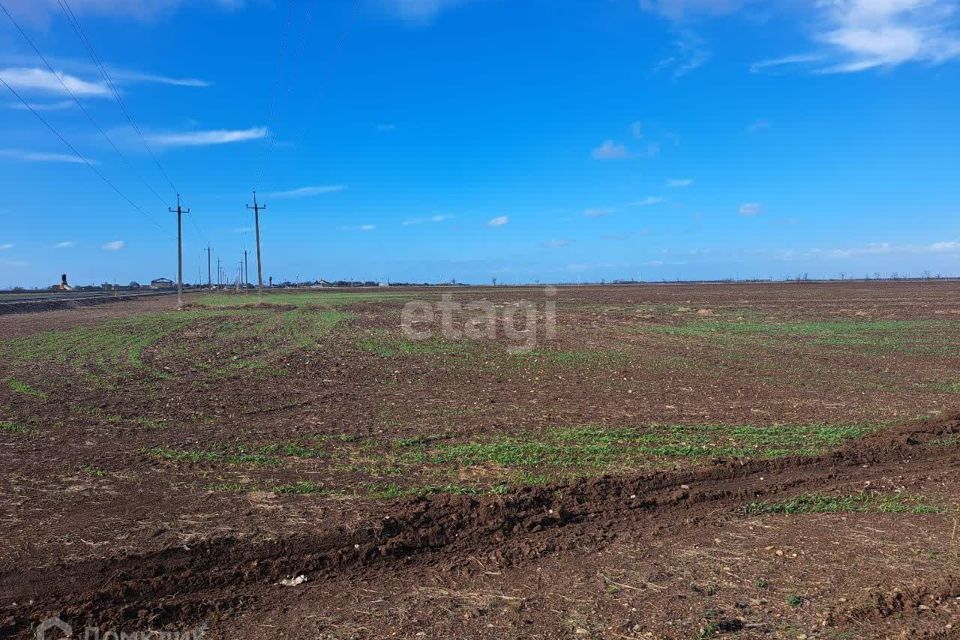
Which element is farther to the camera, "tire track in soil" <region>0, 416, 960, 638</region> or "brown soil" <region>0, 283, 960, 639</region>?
"tire track in soil" <region>0, 416, 960, 638</region>

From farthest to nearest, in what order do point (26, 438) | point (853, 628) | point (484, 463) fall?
1. point (26, 438)
2. point (484, 463)
3. point (853, 628)

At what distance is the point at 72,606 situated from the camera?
15.2 ft

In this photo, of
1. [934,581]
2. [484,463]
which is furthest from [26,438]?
[934,581]

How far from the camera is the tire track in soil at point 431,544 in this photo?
4.66 meters

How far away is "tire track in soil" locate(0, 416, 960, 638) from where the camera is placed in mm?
4664

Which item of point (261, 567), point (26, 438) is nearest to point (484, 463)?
point (261, 567)

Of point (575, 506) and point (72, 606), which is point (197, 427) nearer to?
point (72, 606)

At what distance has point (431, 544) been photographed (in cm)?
577

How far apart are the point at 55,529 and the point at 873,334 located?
2839cm

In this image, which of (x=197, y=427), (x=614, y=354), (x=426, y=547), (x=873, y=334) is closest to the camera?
(x=426, y=547)

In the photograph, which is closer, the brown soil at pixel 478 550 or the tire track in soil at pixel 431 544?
the brown soil at pixel 478 550

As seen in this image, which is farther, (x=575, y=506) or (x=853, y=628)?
(x=575, y=506)

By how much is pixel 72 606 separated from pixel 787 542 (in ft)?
19.0

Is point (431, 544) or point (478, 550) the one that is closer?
point (478, 550)
